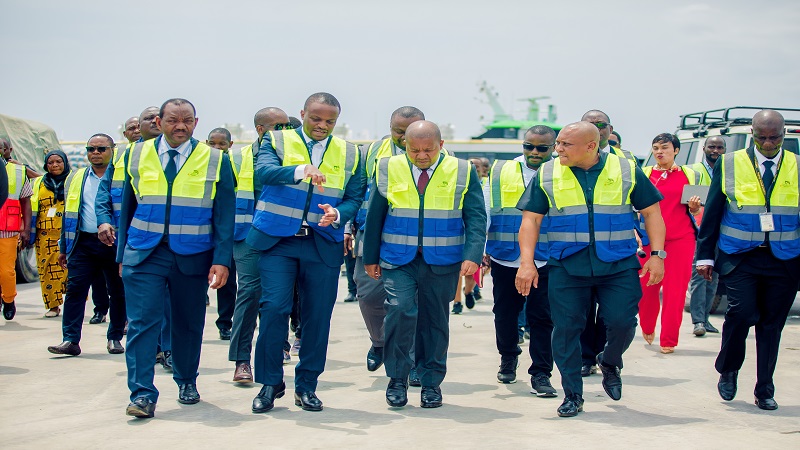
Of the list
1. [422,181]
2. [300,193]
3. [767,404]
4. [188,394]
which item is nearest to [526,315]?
[422,181]

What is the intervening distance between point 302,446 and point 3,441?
6.04ft

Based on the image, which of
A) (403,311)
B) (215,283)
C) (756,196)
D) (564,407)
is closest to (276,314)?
(215,283)

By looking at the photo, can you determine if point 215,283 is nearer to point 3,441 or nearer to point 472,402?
point 3,441

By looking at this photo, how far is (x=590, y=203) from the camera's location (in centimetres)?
685

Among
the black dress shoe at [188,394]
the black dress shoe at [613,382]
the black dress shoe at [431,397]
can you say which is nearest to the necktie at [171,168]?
the black dress shoe at [188,394]

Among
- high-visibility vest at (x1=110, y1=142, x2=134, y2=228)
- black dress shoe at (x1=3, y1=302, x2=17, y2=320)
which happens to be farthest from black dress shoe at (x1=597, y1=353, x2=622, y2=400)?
A: black dress shoe at (x1=3, y1=302, x2=17, y2=320)

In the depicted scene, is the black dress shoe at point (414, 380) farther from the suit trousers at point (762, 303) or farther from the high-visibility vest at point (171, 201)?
the suit trousers at point (762, 303)

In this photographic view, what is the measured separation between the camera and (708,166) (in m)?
11.3

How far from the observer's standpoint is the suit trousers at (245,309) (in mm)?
7965

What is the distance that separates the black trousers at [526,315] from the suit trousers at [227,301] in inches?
117

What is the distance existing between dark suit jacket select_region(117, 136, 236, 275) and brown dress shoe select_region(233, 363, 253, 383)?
1.20 metres

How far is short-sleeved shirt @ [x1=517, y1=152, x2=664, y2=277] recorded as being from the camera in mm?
6805

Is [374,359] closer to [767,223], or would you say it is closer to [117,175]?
[117,175]

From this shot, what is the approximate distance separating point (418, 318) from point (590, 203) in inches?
60.2
